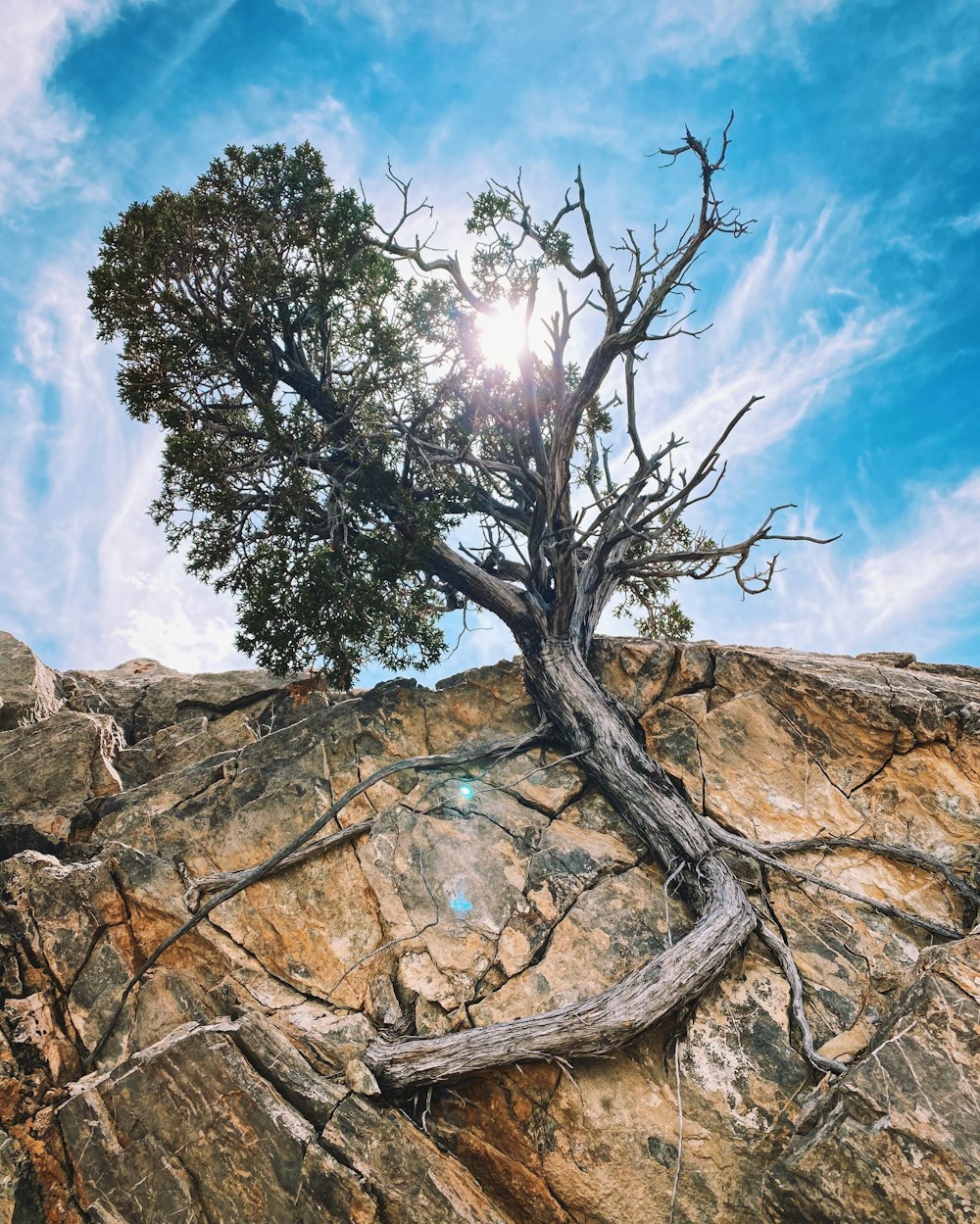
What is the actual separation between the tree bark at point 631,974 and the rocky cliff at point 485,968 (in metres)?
0.36

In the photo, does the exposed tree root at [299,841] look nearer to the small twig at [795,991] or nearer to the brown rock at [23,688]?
the small twig at [795,991]

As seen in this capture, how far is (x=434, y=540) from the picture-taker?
12.9 metres

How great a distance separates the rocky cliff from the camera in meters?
6.62

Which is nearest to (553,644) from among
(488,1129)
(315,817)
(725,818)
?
(725,818)

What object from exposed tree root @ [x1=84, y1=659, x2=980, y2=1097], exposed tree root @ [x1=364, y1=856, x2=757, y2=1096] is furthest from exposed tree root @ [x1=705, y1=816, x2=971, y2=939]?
exposed tree root @ [x1=364, y1=856, x2=757, y2=1096]

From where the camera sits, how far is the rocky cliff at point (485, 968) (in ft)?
21.7

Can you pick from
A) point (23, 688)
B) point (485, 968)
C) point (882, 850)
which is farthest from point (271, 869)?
point (882, 850)

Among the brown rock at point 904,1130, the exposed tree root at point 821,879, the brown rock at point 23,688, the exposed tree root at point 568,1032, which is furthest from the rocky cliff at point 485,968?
the brown rock at point 23,688

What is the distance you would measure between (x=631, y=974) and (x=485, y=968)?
6.13ft

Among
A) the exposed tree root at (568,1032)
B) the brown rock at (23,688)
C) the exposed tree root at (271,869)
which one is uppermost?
the brown rock at (23,688)

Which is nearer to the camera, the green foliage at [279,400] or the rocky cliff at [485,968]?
the rocky cliff at [485,968]

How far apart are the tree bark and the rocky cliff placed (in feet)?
1.18

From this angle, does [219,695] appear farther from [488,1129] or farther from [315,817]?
[488,1129]

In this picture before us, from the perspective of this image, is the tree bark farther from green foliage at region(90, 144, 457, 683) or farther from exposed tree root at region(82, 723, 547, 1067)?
green foliage at region(90, 144, 457, 683)
